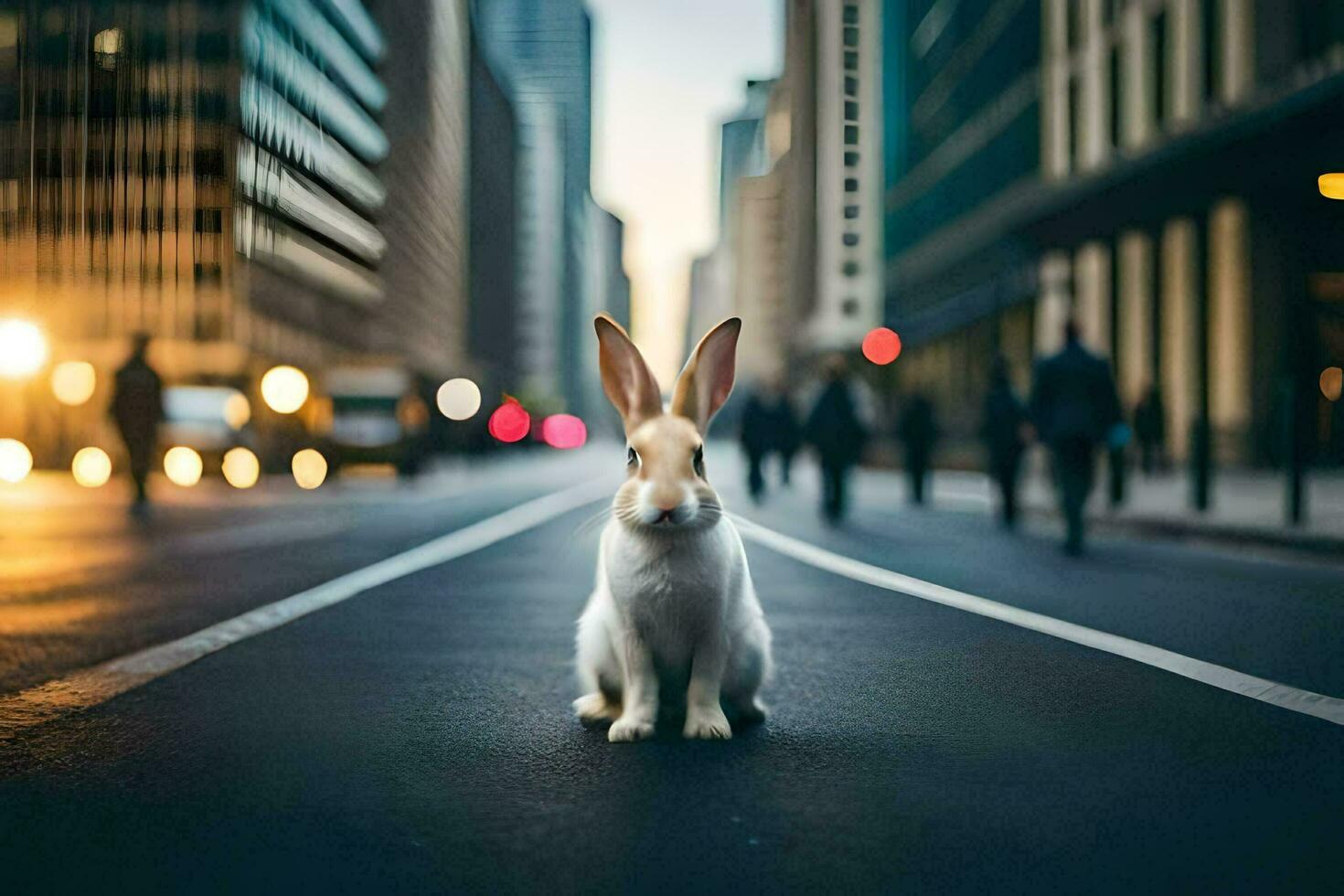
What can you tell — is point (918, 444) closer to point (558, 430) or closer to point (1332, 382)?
point (1332, 382)

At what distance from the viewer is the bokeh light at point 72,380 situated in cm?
4988

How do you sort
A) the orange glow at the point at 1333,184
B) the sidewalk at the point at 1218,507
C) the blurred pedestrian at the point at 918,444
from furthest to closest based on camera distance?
the blurred pedestrian at the point at 918,444
the orange glow at the point at 1333,184
the sidewalk at the point at 1218,507

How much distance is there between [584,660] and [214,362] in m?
49.3

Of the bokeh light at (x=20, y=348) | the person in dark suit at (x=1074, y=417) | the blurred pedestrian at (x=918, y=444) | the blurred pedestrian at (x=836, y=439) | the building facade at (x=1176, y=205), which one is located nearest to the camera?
the person in dark suit at (x=1074, y=417)

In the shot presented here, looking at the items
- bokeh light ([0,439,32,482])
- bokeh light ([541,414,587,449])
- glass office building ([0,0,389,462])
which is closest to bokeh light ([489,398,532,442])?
glass office building ([0,0,389,462])

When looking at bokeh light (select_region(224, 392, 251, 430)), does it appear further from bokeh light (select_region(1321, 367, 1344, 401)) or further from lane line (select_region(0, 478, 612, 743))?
bokeh light (select_region(1321, 367, 1344, 401))

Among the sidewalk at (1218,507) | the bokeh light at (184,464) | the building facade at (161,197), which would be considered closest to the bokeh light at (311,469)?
the bokeh light at (184,464)

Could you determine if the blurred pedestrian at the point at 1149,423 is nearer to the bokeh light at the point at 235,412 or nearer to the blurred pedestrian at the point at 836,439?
the blurred pedestrian at the point at 836,439

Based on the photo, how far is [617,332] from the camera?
4070mm

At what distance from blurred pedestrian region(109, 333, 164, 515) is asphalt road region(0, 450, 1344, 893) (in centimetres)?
→ 935

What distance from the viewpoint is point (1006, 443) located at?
50.3 ft

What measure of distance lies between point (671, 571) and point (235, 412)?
1018 inches

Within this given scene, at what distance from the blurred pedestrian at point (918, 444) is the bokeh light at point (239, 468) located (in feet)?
46.0

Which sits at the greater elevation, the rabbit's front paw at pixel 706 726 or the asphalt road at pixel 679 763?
the rabbit's front paw at pixel 706 726
